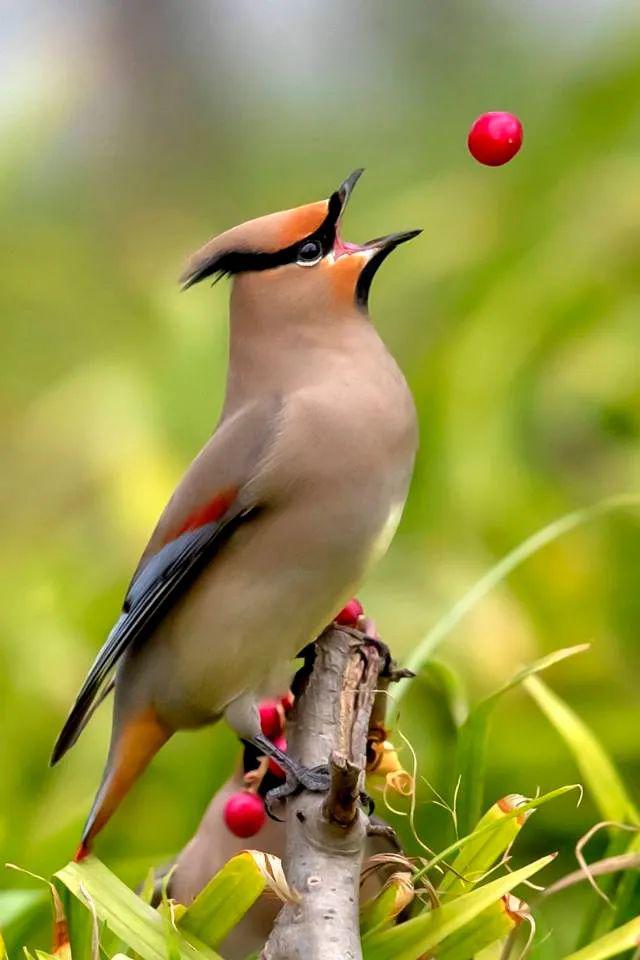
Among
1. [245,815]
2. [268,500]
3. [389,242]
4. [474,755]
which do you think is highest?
[389,242]

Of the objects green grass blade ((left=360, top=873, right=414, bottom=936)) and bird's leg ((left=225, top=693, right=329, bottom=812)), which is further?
bird's leg ((left=225, top=693, right=329, bottom=812))

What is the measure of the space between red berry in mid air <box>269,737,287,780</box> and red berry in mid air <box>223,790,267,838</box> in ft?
0.18

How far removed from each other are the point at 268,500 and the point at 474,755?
42 cm

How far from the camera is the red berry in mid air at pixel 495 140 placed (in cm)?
202

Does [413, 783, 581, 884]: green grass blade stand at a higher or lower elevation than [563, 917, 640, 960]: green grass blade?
higher

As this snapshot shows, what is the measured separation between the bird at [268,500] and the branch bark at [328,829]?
5.4 inches

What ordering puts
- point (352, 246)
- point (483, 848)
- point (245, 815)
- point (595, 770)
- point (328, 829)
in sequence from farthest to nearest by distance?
point (595, 770) < point (352, 246) < point (245, 815) < point (483, 848) < point (328, 829)

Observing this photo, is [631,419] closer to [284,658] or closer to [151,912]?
[284,658]

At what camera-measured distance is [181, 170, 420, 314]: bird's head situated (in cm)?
211

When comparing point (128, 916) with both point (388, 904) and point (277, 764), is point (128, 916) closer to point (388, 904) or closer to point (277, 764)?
point (388, 904)

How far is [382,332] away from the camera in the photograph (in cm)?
442

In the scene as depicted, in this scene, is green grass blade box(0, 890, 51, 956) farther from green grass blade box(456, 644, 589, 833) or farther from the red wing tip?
green grass blade box(456, 644, 589, 833)

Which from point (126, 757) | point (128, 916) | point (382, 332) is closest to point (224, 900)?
point (128, 916)

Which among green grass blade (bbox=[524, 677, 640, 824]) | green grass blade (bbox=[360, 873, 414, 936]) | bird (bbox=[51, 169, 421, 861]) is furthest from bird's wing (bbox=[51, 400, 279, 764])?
green grass blade (bbox=[524, 677, 640, 824])
